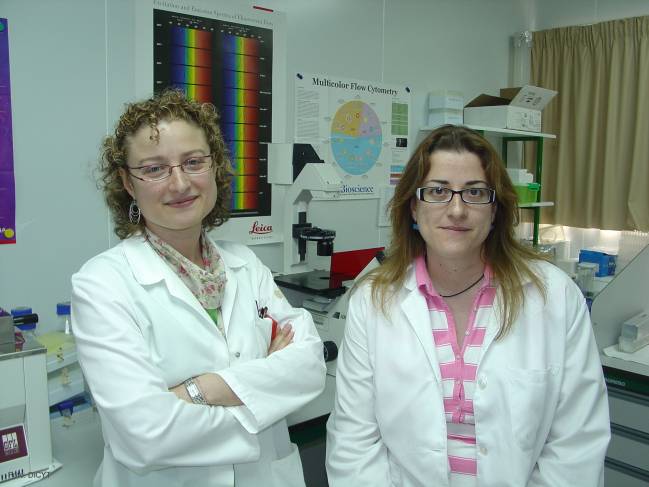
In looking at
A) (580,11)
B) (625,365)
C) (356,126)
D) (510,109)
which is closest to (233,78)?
(356,126)

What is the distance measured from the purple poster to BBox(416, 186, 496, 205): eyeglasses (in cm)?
147

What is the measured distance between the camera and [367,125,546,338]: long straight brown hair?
4.62 feet

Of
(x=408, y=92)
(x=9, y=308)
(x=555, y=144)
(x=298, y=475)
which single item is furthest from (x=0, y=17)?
(x=555, y=144)

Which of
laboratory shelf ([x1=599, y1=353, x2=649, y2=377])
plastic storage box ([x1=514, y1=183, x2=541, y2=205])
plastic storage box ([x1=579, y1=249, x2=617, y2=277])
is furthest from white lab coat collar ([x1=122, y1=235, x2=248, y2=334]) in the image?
plastic storage box ([x1=579, y1=249, x2=617, y2=277])

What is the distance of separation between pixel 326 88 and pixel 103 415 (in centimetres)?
220

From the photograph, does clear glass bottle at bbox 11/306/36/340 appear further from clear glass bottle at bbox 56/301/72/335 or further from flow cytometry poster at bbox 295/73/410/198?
flow cytometry poster at bbox 295/73/410/198

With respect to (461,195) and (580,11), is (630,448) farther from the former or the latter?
(580,11)

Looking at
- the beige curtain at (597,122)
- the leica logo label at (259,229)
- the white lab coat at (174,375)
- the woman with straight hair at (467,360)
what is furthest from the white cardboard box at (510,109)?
the white lab coat at (174,375)

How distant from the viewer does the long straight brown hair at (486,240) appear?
55.4 inches

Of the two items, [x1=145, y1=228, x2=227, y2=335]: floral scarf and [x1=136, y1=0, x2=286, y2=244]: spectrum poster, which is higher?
[x1=136, y1=0, x2=286, y2=244]: spectrum poster

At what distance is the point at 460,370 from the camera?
→ 137cm

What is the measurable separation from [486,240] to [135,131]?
945 mm

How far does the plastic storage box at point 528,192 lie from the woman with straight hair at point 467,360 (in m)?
2.42

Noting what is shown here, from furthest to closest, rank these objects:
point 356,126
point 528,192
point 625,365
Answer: point 528,192
point 356,126
point 625,365
